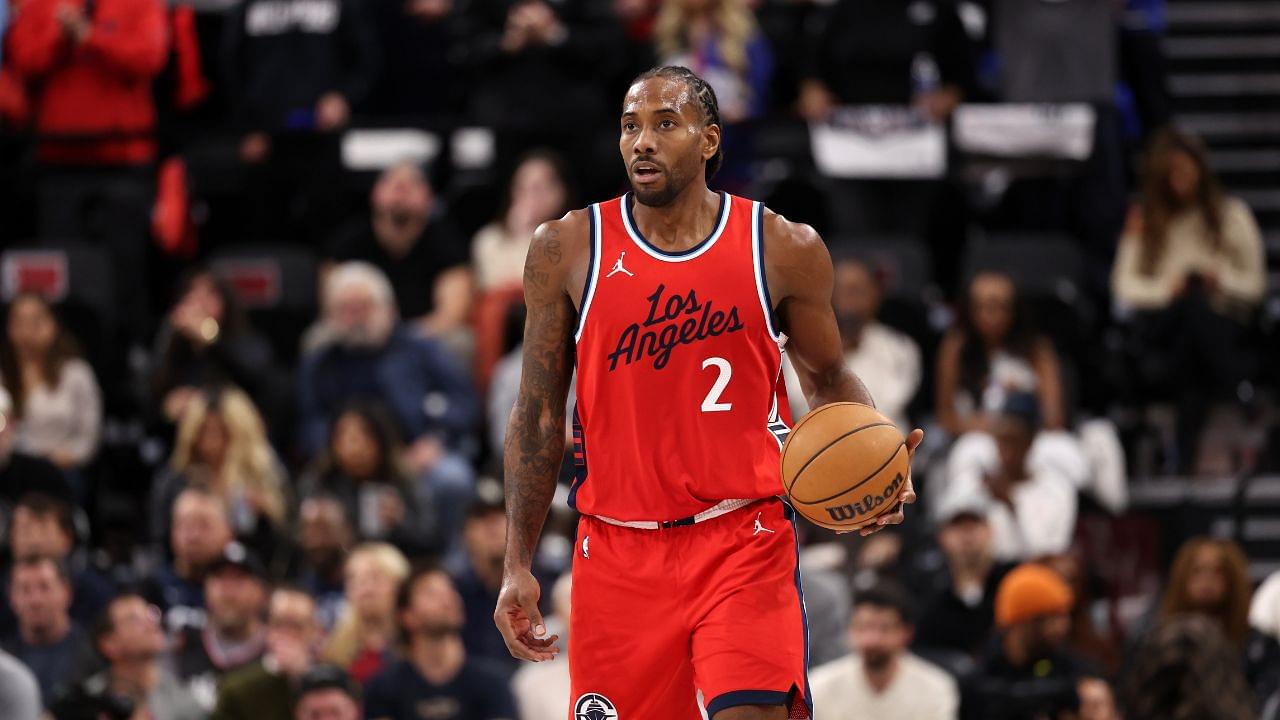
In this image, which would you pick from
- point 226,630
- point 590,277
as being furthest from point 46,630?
point 590,277

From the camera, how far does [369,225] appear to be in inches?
480

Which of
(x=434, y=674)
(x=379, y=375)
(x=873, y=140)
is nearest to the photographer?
(x=434, y=674)

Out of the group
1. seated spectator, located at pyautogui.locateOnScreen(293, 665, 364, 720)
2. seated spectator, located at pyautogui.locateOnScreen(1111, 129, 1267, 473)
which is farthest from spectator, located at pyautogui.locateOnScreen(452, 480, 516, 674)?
seated spectator, located at pyautogui.locateOnScreen(1111, 129, 1267, 473)

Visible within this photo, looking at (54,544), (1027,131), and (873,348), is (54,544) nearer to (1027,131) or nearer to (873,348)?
(873,348)

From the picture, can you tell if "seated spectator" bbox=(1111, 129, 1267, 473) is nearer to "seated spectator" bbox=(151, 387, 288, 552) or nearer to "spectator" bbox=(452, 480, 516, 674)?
"spectator" bbox=(452, 480, 516, 674)

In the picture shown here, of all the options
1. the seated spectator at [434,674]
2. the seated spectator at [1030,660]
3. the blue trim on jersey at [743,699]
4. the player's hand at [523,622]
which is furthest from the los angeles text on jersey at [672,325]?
the seated spectator at [1030,660]

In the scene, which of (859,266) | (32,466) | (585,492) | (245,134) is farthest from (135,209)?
(585,492)

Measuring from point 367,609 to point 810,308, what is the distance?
4653 mm

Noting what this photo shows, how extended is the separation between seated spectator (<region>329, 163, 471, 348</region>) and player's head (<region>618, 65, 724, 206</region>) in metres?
6.54

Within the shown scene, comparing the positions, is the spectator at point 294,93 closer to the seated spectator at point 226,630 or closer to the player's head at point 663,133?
the seated spectator at point 226,630

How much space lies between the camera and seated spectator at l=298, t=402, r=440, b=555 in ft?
34.4

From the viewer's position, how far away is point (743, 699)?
5.27 metres

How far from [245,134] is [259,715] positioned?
5.11 meters

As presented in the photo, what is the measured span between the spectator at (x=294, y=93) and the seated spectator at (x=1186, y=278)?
4.76m
